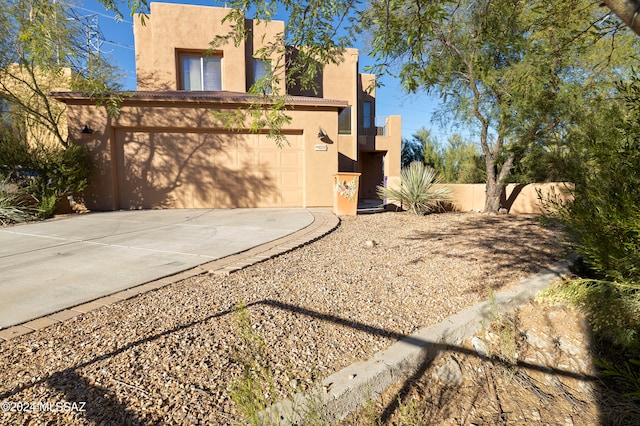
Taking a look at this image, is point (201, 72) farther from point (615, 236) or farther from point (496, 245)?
point (615, 236)

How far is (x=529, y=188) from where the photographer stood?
1123cm

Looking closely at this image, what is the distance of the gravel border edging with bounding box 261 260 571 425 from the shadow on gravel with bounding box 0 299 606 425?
2cm

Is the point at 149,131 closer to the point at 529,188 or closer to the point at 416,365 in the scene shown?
the point at 416,365

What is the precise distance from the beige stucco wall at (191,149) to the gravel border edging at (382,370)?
773cm

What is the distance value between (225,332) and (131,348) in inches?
24.3

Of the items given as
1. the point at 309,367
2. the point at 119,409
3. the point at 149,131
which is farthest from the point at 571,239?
the point at 149,131

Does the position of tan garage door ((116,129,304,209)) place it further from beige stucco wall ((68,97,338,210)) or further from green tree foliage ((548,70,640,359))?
green tree foliage ((548,70,640,359))

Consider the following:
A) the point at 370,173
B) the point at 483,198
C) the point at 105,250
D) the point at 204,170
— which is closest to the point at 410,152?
the point at 370,173

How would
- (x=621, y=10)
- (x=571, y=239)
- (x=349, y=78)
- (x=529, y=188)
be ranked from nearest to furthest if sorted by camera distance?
1. (x=621, y=10)
2. (x=571, y=239)
3. (x=529, y=188)
4. (x=349, y=78)

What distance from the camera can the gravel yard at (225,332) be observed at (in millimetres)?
1796

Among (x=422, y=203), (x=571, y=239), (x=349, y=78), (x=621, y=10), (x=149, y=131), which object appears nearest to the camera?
(x=621, y=10)

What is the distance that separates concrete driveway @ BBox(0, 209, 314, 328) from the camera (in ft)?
10.6

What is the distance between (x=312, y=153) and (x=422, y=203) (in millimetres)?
3614

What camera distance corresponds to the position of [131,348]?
7.45 ft
